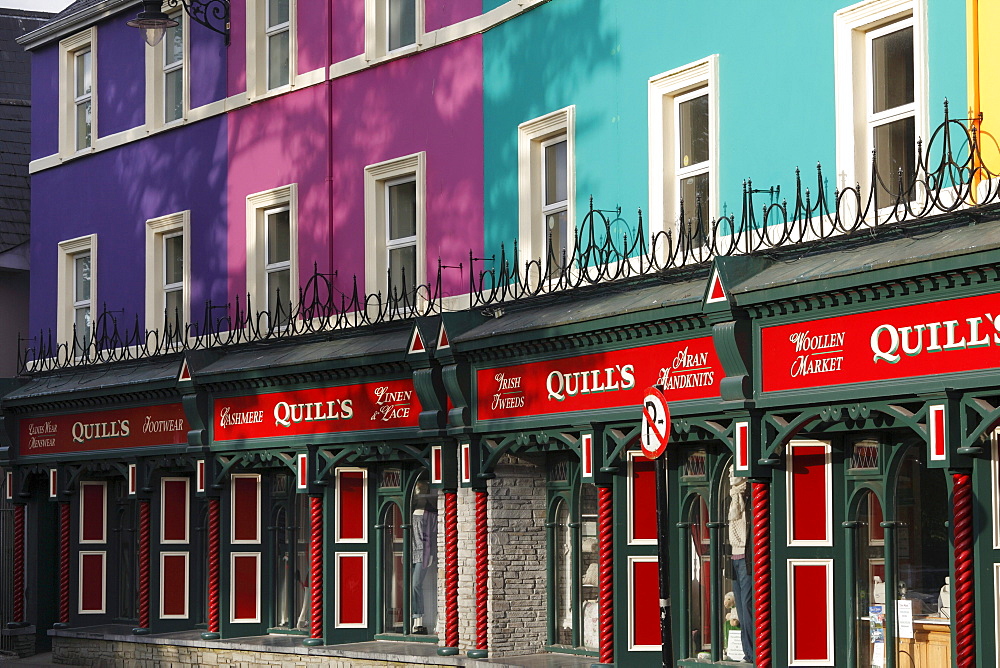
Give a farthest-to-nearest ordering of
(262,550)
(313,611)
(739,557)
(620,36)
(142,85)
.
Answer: (142,85)
(262,550)
(313,611)
(620,36)
(739,557)

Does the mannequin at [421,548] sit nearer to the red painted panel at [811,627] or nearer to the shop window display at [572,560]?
the shop window display at [572,560]

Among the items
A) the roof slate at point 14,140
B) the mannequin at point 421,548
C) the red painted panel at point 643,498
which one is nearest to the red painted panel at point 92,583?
the roof slate at point 14,140

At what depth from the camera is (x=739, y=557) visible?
51.6 feet

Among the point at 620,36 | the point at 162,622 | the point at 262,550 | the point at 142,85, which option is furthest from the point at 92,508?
the point at 620,36

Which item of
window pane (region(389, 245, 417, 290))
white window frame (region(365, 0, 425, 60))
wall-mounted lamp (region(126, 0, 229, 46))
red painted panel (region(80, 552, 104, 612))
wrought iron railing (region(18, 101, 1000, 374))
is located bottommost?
red painted panel (region(80, 552, 104, 612))

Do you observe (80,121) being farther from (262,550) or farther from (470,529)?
(470,529)

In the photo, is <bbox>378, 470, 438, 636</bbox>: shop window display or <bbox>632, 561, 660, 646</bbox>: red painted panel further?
<bbox>378, 470, 438, 636</bbox>: shop window display

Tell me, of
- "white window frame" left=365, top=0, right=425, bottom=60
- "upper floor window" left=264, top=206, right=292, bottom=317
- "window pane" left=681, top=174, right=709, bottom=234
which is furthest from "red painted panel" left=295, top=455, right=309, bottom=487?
"window pane" left=681, top=174, right=709, bottom=234

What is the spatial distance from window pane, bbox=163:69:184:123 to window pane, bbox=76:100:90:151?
2.09 m

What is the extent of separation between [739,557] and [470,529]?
12.3 ft

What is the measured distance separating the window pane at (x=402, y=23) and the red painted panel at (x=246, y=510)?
6152 millimetres

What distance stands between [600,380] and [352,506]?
562 cm

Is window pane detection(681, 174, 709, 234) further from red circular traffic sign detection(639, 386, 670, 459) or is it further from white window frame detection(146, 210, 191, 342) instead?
white window frame detection(146, 210, 191, 342)

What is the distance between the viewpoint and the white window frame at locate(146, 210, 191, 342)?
2408cm
